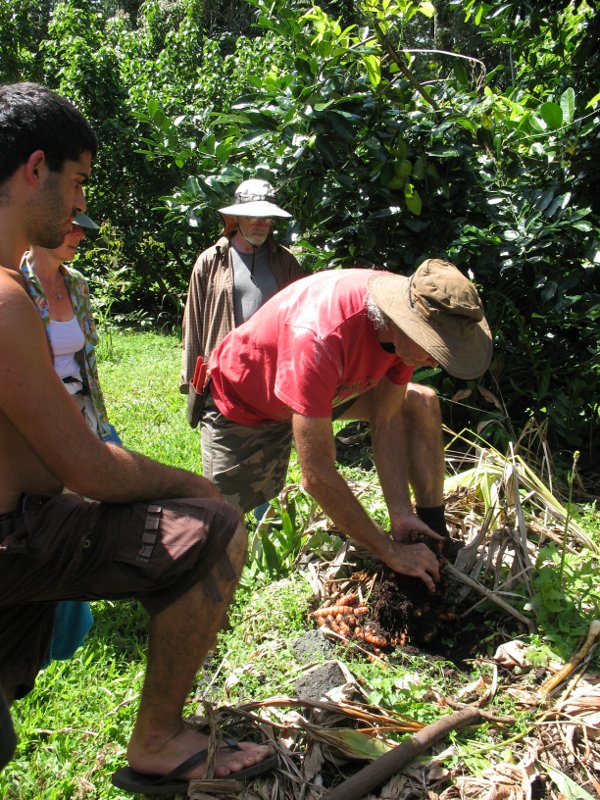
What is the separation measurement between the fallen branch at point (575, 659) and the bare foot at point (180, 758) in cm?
118

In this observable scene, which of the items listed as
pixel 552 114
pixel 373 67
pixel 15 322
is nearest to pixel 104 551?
pixel 15 322

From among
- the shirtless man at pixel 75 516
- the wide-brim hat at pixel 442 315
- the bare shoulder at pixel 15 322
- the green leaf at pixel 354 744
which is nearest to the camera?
the bare shoulder at pixel 15 322

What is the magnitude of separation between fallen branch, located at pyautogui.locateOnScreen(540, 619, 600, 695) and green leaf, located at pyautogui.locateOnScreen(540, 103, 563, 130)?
3.14 m

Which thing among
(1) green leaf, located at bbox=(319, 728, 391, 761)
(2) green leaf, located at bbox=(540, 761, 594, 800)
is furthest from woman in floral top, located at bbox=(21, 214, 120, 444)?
(2) green leaf, located at bbox=(540, 761, 594, 800)

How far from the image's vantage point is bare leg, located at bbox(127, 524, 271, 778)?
87.9 inches

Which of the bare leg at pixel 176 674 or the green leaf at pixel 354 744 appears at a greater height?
the bare leg at pixel 176 674

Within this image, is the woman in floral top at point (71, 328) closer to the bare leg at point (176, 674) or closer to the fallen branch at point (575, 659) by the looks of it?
the bare leg at point (176, 674)

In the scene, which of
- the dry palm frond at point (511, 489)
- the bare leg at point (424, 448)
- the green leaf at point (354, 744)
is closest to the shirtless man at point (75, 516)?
the green leaf at point (354, 744)

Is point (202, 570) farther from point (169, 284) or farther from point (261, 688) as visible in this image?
point (169, 284)

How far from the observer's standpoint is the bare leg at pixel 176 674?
2.23 meters

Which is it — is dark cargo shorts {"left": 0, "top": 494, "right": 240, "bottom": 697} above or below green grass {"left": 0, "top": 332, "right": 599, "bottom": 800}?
above

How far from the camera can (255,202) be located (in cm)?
462

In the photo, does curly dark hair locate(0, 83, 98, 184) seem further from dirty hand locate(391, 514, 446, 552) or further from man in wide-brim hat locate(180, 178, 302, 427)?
man in wide-brim hat locate(180, 178, 302, 427)

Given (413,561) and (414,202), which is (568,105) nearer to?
(414,202)
